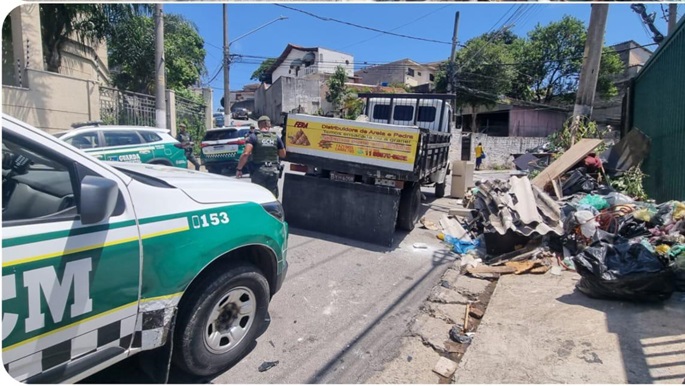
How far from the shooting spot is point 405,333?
12.3ft

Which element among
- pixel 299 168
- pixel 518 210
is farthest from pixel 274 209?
pixel 518 210

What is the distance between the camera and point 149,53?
18.4 m

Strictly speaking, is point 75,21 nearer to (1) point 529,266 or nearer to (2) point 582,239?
(1) point 529,266

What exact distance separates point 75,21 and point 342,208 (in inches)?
481

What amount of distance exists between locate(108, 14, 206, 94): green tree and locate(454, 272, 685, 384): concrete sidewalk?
15.8m

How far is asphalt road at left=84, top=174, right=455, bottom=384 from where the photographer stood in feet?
9.91

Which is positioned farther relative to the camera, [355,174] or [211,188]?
[355,174]

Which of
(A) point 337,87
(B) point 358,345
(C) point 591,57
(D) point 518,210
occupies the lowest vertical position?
(B) point 358,345

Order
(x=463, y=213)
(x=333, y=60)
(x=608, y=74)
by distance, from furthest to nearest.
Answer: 1. (x=333, y=60)
2. (x=608, y=74)
3. (x=463, y=213)

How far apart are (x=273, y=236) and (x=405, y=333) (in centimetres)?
159

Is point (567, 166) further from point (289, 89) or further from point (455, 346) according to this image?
point (289, 89)

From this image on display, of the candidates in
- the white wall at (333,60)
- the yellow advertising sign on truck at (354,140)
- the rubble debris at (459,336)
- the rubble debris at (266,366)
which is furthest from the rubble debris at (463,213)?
the white wall at (333,60)

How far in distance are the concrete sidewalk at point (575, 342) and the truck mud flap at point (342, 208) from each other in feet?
7.54

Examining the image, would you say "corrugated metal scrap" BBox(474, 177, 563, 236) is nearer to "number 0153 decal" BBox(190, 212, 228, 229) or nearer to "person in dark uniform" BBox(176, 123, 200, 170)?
"number 0153 decal" BBox(190, 212, 228, 229)
